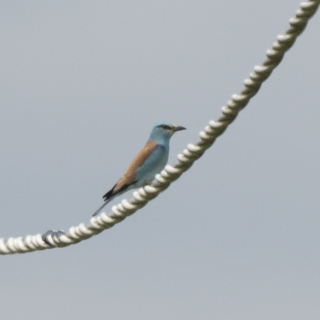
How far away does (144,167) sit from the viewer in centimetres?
842

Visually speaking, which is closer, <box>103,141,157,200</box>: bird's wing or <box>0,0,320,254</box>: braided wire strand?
<box>0,0,320,254</box>: braided wire strand

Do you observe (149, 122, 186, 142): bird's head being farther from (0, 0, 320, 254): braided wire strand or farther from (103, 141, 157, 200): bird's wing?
(0, 0, 320, 254): braided wire strand

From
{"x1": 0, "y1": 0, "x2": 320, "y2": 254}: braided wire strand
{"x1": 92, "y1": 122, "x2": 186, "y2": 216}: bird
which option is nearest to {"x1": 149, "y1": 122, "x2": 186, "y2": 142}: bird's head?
{"x1": 92, "y1": 122, "x2": 186, "y2": 216}: bird

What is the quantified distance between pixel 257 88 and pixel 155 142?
486 cm

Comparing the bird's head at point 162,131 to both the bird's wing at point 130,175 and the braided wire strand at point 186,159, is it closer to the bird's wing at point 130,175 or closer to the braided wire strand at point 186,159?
the bird's wing at point 130,175

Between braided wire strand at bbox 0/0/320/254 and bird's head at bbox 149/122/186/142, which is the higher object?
bird's head at bbox 149/122/186/142

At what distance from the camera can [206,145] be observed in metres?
4.20

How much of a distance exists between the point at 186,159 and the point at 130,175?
421 cm

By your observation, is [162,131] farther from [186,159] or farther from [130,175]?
[186,159]

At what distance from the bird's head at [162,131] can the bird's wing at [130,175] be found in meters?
0.26

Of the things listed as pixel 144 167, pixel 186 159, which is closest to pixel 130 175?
pixel 144 167

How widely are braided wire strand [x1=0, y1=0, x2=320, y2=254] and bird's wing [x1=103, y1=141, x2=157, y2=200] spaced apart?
111 inches

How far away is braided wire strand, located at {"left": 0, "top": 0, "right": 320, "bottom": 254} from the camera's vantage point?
3.80 metres

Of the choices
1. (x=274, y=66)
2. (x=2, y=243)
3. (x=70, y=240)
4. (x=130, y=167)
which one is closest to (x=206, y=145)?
(x=274, y=66)
